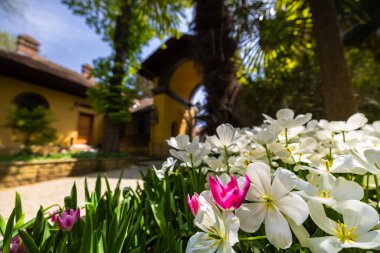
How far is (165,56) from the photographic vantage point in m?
12.2

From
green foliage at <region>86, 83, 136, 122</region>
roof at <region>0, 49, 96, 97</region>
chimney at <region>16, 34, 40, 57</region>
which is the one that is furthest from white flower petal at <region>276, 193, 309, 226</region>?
chimney at <region>16, 34, 40, 57</region>

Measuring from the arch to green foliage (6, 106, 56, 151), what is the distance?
1.94 meters

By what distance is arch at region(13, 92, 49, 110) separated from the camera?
9.66 meters

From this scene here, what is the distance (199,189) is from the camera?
3.19ft

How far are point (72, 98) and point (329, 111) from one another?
12368mm

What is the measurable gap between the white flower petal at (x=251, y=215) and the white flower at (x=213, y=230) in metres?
0.04

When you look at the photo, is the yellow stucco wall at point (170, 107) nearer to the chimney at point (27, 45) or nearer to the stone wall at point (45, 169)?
the stone wall at point (45, 169)

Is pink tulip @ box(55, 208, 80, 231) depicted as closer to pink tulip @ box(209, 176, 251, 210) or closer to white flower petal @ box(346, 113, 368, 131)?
pink tulip @ box(209, 176, 251, 210)

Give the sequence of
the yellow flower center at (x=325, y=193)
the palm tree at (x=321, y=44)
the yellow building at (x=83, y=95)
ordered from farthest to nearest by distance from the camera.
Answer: the yellow building at (x=83, y=95) < the palm tree at (x=321, y=44) < the yellow flower center at (x=325, y=193)

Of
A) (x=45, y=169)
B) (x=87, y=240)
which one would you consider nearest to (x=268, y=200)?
(x=87, y=240)

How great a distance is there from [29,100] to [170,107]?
696 cm

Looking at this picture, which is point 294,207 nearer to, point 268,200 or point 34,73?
point 268,200

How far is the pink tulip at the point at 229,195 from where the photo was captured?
1.52ft

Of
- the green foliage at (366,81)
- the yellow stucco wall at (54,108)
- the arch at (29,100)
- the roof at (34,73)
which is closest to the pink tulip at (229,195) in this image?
the green foliage at (366,81)
